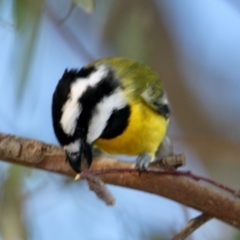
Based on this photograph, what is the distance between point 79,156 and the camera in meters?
0.77

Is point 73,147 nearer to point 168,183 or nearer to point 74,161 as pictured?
point 74,161

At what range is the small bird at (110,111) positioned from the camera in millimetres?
760

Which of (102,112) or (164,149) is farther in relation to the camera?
(164,149)

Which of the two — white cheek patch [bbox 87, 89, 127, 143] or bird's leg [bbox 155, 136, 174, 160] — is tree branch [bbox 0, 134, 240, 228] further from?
bird's leg [bbox 155, 136, 174, 160]

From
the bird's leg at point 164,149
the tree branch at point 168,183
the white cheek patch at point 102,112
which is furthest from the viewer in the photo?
the bird's leg at point 164,149

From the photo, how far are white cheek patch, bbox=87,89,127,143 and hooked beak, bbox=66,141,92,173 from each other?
15 mm

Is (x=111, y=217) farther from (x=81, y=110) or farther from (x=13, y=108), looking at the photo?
(x=81, y=110)

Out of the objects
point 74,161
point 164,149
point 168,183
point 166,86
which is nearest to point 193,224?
point 168,183

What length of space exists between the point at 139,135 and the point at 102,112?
0.39 feet

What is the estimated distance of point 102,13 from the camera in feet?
3.83

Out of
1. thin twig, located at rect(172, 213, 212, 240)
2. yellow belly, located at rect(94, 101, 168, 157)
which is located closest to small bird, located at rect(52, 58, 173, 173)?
yellow belly, located at rect(94, 101, 168, 157)

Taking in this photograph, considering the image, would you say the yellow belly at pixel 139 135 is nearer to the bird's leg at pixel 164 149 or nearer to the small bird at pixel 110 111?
the small bird at pixel 110 111

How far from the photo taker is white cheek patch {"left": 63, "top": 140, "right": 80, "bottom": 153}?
764 millimetres

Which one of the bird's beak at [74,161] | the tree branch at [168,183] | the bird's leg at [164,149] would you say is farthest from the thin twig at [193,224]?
the bird's leg at [164,149]
